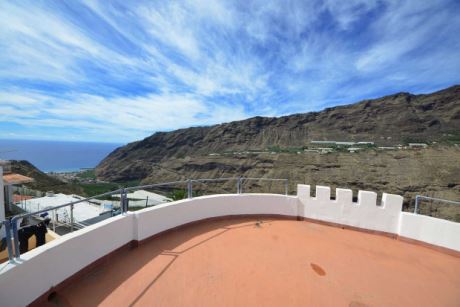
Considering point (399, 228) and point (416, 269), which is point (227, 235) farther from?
point (399, 228)

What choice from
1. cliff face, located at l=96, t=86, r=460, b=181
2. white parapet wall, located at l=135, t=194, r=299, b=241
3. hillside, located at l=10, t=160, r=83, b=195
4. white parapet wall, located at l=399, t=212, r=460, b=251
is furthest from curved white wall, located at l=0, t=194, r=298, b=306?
cliff face, located at l=96, t=86, r=460, b=181

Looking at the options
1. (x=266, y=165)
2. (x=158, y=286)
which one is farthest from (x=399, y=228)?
(x=266, y=165)

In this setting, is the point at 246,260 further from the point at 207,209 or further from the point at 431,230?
the point at 431,230

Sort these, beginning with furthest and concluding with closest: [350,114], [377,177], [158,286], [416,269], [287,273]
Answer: [350,114] < [377,177] < [416,269] < [287,273] < [158,286]

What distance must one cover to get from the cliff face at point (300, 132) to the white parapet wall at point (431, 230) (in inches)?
2100

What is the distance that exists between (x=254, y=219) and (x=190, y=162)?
7169cm

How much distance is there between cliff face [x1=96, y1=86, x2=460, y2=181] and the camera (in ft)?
241

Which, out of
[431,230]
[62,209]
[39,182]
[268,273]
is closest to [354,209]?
[431,230]

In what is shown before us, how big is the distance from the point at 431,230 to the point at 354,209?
4.26 ft

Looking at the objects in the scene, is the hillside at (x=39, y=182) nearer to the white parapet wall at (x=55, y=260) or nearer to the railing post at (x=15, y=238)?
the white parapet wall at (x=55, y=260)

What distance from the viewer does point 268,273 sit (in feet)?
10.7

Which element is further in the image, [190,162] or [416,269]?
[190,162]

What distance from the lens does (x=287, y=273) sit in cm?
330

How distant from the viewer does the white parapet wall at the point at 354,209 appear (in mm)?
4789
